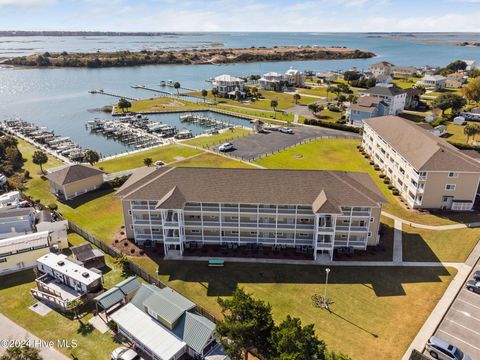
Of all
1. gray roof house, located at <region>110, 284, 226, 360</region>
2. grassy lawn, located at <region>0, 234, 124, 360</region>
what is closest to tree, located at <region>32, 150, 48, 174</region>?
grassy lawn, located at <region>0, 234, 124, 360</region>

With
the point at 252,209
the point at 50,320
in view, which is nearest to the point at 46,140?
the point at 50,320

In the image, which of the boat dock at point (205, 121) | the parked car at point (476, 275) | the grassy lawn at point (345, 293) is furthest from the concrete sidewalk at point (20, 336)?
the boat dock at point (205, 121)

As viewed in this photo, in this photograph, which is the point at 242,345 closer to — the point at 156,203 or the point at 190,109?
the point at 156,203

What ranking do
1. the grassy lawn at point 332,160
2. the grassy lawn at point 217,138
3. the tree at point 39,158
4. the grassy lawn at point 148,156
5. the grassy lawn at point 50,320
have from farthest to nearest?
the grassy lawn at point 217,138 < the grassy lawn at point 148,156 < the tree at point 39,158 < the grassy lawn at point 332,160 < the grassy lawn at point 50,320

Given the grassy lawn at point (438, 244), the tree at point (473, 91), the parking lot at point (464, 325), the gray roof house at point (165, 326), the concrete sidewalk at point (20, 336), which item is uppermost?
the tree at point (473, 91)

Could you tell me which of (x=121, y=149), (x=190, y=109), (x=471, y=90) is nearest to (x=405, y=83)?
(x=471, y=90)

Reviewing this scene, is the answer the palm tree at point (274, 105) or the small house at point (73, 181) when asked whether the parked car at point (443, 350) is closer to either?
the small house at point (73, 181)
